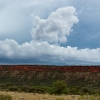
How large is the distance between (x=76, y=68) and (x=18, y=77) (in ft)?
45.4

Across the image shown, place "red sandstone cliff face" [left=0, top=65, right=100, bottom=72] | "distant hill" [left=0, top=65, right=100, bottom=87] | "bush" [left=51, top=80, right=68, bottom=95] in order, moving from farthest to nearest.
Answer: "red sandstone cliff face" [left=0, top=65, right=100, bottom=72] → "distant hill" [left=0, top=65, right=100, bottom=87] → "bush" [left=51, top=80, right=68, bottom=95]

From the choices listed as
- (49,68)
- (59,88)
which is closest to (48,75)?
(49,68)

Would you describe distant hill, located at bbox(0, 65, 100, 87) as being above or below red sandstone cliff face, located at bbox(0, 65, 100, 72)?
below

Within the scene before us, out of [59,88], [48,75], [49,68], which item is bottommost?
[59,88]

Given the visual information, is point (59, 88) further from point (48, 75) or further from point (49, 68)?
point (49, 68)

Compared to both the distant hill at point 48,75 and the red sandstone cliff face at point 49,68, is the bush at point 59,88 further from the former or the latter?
the red sandstone cliff face at point 49,68

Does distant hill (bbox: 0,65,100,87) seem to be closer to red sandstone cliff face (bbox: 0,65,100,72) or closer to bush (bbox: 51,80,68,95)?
red sandstone cliff face (bbox: 0,65,100,72)

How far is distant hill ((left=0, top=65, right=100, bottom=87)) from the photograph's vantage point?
59250 millimetres

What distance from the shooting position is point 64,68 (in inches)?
2549

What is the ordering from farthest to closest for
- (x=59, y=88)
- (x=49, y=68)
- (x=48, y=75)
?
(x=49, y=68) < (x=48, y=75) < (x=59, y=88)

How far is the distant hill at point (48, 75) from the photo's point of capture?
59250mm

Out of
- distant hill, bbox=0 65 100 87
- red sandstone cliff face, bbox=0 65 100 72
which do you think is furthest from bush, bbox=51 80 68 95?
red sandstone cliff face, bbox=0 65 100 72

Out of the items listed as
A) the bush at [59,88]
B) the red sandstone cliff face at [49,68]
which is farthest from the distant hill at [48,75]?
the bush at [59,88]

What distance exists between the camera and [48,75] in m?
65.1
